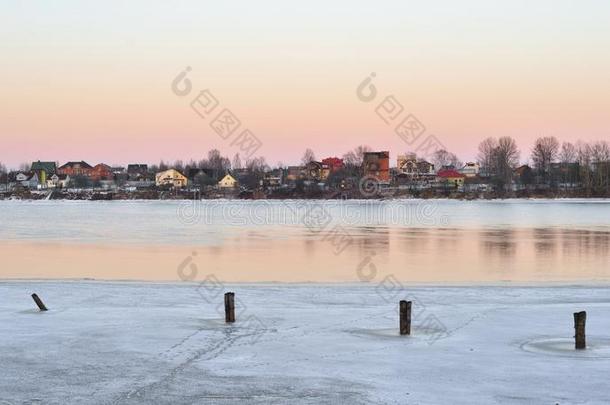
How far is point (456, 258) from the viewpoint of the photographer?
101ft

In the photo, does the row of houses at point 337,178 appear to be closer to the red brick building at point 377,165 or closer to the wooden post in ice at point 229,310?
the red brick building at point 377,165

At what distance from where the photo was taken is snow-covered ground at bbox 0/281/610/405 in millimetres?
9344

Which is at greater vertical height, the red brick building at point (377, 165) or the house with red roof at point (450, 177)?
the red brick building at point (377, 165)

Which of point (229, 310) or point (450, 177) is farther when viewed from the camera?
point (450, 177)

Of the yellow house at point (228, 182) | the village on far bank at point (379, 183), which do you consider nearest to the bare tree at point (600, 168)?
the village on far bank at point (379, 183)

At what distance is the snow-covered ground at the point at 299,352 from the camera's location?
934cm

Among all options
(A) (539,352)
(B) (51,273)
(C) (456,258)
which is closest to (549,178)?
(C) (456,258)

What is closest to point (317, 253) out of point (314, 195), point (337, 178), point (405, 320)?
point (405, 320)

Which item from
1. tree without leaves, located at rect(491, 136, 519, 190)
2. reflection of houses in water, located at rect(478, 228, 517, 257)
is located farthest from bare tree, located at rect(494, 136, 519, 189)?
reflection of houses in water, located at rect(478, 228, 517, 257)

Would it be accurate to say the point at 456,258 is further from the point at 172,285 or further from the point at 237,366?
the point at 237,366

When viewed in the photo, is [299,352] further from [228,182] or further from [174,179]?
[174,179]

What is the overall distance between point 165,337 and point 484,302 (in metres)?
8.31

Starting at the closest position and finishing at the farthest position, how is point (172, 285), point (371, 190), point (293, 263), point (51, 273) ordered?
point (172, 285)
point (51, 273)
point (293, 263)
point (371, 190)

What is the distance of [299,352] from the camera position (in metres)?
11.8
